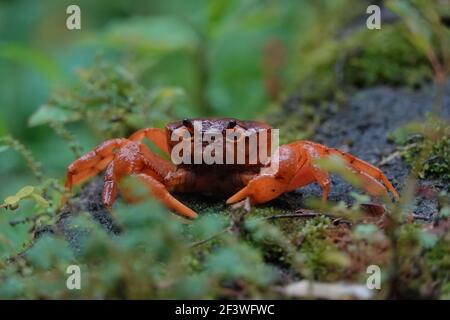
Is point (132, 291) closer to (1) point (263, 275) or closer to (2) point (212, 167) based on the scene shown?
(1) point (263, 275)

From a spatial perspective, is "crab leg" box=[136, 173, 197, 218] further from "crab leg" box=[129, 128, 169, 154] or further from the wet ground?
"crab leg" box=[129, 128, 169, 154]

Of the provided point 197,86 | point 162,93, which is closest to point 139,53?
point 197,86

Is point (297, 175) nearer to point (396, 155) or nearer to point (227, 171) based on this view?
point (227, 171)

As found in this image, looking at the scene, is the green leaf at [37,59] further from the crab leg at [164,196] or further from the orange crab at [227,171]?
the crab leg at [164,196]

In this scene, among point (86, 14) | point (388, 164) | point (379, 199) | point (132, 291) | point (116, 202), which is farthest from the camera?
point (86, 14)

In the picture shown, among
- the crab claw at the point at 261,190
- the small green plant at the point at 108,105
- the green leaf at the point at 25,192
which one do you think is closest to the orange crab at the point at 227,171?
the crab claw at the point at 261,190

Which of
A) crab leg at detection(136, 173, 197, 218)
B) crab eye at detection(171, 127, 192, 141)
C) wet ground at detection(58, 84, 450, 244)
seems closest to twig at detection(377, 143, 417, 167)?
wet ground at detection(58, 84, 450, 244)
